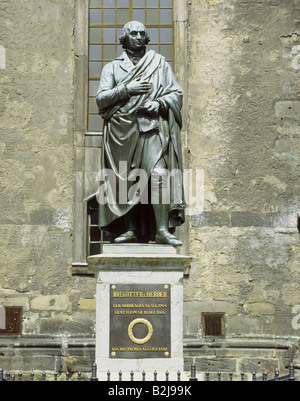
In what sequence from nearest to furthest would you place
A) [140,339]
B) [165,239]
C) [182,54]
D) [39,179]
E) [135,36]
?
[140,339], [165,239], [135,36], [39,179], [182,54]

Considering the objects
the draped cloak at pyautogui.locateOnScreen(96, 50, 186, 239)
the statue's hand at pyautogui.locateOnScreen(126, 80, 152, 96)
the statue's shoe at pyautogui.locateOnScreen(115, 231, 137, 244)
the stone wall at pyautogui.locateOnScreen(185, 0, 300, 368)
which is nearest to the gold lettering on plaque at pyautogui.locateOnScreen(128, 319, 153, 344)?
the statue's shoe at pyautogui.locateOnScreen(115, 231, 137, 244)

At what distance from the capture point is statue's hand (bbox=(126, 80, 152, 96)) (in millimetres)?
9875

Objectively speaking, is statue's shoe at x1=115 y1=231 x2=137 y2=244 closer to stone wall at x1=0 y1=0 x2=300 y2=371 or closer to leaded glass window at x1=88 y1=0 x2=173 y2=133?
stone wall at x1=0 y1=0 x2=300 y2=371

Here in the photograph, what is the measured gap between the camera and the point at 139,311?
9.48m

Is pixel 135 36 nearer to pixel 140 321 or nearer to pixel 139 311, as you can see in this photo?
pixel 139 311

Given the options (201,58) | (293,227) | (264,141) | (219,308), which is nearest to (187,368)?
(219,308)

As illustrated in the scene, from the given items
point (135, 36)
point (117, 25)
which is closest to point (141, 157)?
point (135, 36)

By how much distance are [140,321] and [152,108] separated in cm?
220

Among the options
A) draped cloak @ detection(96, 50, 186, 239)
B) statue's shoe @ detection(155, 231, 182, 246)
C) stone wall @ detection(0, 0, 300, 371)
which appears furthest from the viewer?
stone wall @ detection(0, 0, 300, 371)

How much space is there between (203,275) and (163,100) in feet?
20.5

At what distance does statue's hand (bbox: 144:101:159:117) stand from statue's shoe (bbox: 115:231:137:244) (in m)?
1.26

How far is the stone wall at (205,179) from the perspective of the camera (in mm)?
15555

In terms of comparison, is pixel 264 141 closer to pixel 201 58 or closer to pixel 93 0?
pixel 201 58
